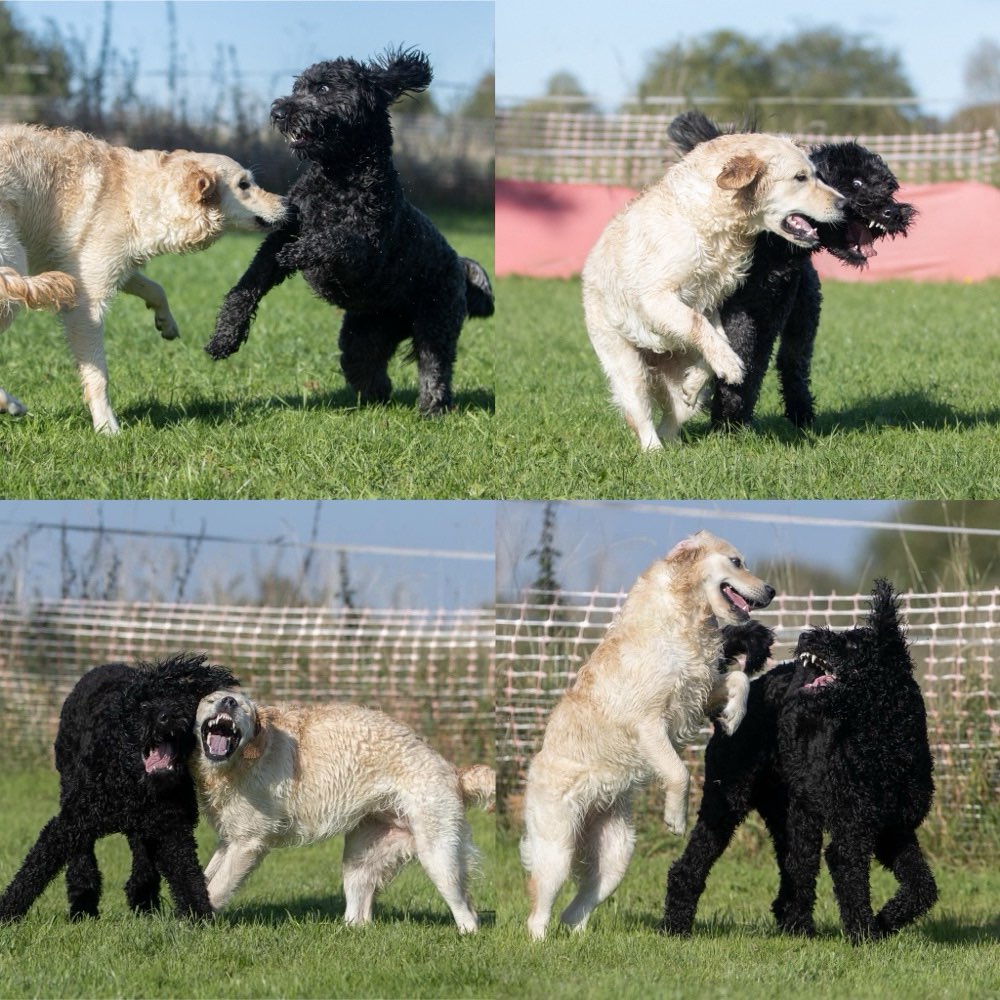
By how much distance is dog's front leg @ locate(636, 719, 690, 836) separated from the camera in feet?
19.8

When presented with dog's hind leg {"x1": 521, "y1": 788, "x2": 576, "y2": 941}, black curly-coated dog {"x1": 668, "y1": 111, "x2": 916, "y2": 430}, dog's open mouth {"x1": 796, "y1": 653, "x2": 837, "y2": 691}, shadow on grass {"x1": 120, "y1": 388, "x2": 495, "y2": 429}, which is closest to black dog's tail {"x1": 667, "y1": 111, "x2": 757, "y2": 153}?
black curly-coated dog {"x1": 668, "y1": 111, "x2": 916, "y2": 430}

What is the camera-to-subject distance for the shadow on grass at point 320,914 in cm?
656

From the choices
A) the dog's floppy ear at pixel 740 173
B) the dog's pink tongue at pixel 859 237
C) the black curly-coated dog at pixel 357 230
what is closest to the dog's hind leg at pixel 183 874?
the black curly-coated dog at pixel 357 230

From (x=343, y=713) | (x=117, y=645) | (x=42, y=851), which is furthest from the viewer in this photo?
(x=117, y=645)

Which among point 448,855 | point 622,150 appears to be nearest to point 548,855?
point 448,855

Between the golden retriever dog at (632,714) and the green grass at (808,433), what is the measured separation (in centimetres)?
119

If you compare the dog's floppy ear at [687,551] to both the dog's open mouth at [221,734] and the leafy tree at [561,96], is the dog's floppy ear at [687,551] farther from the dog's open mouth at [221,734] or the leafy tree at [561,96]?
the leafy tree at [561,96]

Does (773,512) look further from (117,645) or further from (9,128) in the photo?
(117,645)

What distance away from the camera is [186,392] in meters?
8.97

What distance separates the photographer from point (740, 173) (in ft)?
23.8

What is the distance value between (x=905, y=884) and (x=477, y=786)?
2077 mm

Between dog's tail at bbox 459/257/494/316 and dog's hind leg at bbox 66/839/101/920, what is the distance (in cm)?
438

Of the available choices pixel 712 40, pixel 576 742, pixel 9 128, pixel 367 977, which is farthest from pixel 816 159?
pixel 712 40

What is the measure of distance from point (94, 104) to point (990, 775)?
16.2 m
